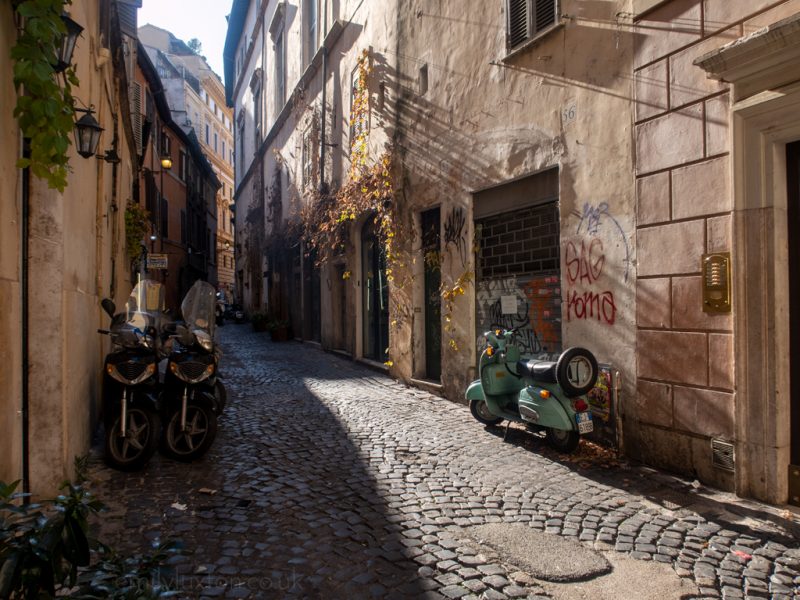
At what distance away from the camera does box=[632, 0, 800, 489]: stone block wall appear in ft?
14.4

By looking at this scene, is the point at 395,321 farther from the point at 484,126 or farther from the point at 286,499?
the point at 286,499

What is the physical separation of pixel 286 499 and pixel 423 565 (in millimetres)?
1411

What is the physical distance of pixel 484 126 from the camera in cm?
754

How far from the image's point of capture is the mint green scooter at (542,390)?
5.17 metres

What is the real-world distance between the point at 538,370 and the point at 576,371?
1.26 feet

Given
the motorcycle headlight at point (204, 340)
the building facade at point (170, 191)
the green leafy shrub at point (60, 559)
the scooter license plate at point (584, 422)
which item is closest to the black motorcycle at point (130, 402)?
the motorcycle headlight at point (204, 340)

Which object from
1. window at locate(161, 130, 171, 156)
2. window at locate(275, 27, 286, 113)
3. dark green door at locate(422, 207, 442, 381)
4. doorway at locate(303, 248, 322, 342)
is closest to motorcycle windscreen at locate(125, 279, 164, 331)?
dark green door at locate(422, 207, 442, 381)

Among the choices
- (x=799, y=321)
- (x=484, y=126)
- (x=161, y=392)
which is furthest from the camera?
(x=484, y=126)

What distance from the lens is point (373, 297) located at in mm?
12078

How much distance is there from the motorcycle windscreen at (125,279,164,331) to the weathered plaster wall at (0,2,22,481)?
183 centimetres

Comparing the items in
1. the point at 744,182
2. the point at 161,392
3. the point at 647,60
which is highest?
the point at 647,60

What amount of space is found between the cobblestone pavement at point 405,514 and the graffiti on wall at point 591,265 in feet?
4.43

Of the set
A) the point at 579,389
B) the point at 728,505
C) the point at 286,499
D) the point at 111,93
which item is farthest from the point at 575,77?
the point at 111,93

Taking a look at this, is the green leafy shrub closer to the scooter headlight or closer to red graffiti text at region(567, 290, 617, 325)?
the scooter headlight
